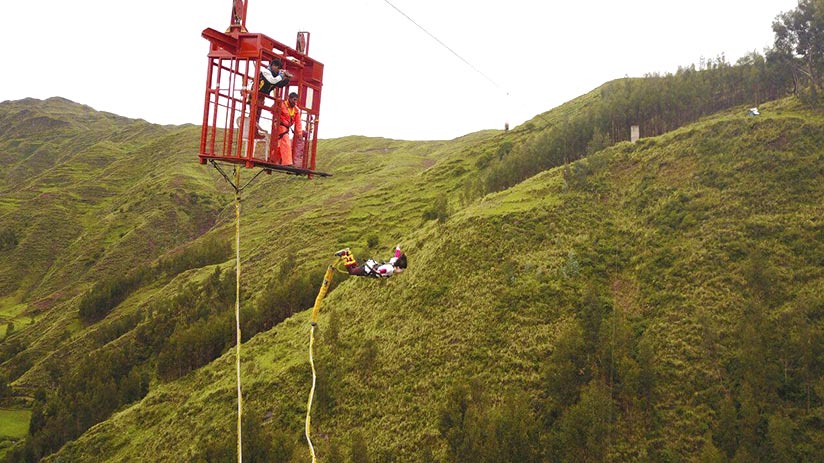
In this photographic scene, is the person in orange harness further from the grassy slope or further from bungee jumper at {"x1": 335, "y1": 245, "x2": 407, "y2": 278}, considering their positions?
the grassy slope

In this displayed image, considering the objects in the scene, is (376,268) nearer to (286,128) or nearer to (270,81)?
(286,128)

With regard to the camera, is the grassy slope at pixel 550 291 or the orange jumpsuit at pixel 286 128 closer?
the orange jumpsuit at pixel 286 128

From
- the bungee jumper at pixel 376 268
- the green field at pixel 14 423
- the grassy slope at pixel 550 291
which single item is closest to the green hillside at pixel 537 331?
the grassy slope at pixel 550 291

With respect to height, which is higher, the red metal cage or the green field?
the red metal cage

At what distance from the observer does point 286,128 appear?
10414 millimetres

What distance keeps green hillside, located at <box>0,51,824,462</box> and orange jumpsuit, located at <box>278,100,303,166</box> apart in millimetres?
19670

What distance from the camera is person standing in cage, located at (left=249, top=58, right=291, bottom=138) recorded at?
379 inches

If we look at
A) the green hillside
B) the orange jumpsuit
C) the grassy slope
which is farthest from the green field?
the orange jumpsuit

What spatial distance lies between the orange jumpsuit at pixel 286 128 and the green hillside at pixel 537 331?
1967cm

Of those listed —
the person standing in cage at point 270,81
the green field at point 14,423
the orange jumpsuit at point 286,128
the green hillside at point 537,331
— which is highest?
the person standing in cage at point 270,81

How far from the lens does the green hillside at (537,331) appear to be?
24.9m

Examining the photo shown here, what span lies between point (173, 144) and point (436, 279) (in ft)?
579

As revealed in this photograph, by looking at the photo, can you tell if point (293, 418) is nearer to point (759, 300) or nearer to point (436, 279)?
point (436, 279)

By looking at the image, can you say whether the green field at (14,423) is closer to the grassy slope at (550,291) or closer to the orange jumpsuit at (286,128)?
the grassy slope at (550,291)
